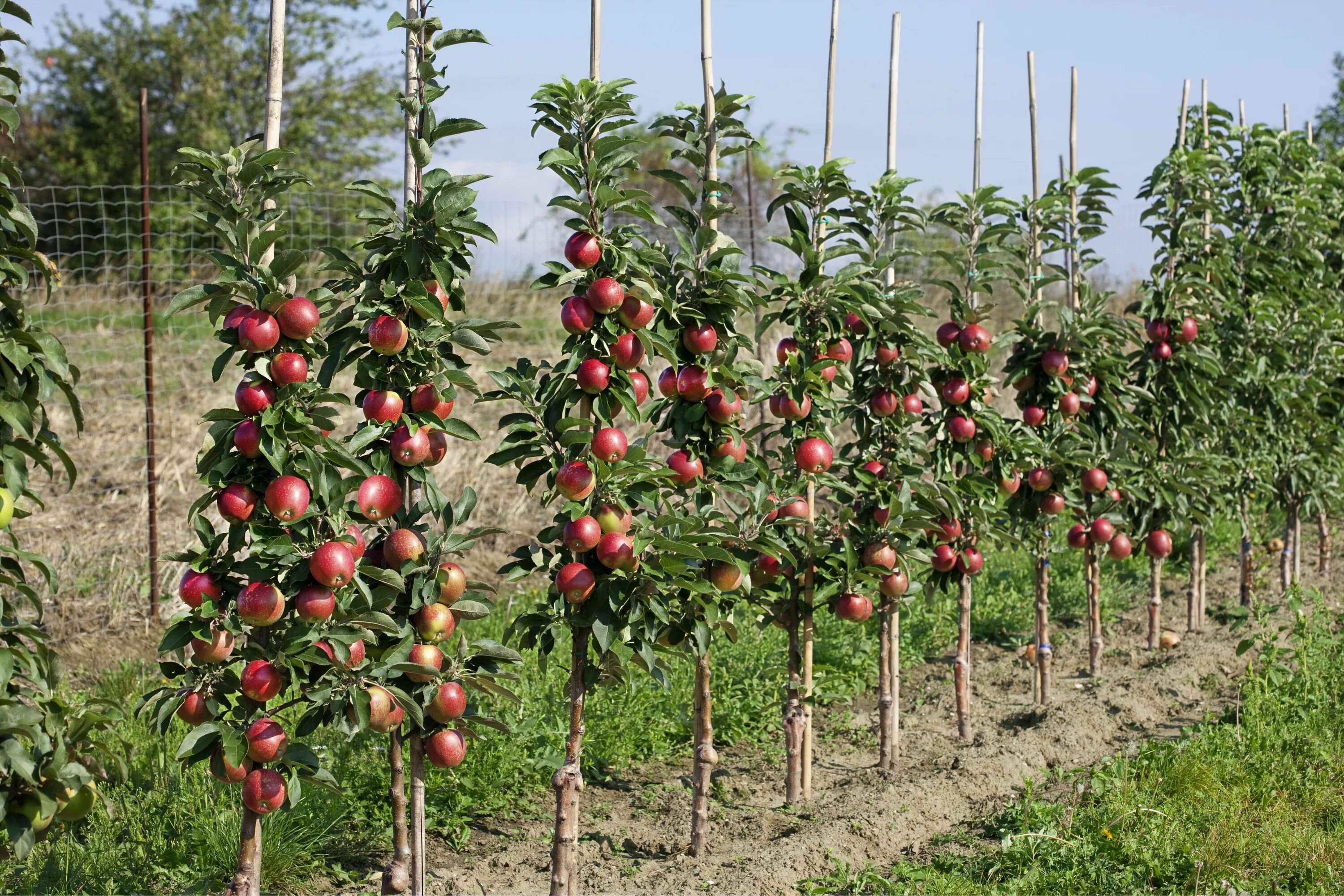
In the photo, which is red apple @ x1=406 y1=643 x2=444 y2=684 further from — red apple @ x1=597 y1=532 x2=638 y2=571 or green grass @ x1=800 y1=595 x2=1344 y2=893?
green grass @ x1=800 y1=595 x2=1344 y2=893

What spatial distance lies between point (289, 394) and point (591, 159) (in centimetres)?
97

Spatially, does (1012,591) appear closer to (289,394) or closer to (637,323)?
(637,323)

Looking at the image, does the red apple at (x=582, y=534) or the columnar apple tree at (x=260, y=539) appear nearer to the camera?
the columnar apple tree at (x=260, y=539)

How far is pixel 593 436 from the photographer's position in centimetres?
276

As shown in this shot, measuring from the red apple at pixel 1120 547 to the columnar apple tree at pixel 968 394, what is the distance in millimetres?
1063

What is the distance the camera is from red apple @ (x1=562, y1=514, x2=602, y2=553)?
2.67 metres

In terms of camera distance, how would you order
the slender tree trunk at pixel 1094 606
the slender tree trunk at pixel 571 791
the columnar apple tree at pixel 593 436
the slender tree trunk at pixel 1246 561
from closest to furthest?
the columnar apple tree at pixel 593 436
the slender tree trunk at pixel 571 791
the slender tree trunk at pixel 1094 606
the slender tree trunk at pixel 1246 561

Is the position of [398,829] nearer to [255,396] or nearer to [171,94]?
[255,396]

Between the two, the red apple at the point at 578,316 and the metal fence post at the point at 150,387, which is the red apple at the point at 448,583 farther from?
the metal fence post at the point at 150,387

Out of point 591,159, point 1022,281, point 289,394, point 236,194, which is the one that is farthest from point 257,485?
point 1022,281

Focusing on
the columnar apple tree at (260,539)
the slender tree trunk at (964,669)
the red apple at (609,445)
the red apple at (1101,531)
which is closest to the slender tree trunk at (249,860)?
the columnar apple tree at (260,539)

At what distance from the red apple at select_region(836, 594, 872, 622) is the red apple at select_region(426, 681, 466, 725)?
1407 mm

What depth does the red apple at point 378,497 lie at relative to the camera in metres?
2.54

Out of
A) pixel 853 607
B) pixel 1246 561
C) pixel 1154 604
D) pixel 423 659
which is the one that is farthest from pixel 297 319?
pixel 1246 561
